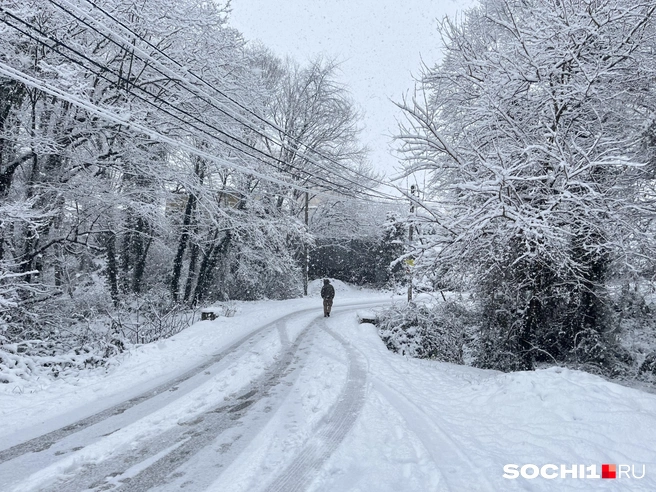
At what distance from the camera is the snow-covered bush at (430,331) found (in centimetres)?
1048

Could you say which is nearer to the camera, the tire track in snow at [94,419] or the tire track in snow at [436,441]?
the tire track in snow at [436,441]

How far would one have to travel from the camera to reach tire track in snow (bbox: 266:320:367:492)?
11.6ft

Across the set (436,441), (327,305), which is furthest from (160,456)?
(327,305)

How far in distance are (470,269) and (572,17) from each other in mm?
5320

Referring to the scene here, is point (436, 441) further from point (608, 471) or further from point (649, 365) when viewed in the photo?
point (649, 365)

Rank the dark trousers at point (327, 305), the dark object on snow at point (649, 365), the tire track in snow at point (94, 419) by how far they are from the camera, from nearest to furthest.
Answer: the tire track in snow at point (94, 419)
the dark object on snow at point (649, 365)
the dark trousers at point (327, 305)

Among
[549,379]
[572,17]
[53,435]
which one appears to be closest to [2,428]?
[53,435]

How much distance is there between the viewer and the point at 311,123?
78.5 ft

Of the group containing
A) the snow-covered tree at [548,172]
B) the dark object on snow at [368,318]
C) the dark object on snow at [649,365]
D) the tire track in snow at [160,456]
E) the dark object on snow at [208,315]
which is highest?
the snow-covered tree at [548,172]

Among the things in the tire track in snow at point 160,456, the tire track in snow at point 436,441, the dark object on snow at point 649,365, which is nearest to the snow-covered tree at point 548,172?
the dark object on snow at point 649,365

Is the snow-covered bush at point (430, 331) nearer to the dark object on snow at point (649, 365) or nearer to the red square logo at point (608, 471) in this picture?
the dark object on snow at point (649, 365)

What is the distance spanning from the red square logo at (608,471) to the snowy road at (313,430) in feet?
0.24

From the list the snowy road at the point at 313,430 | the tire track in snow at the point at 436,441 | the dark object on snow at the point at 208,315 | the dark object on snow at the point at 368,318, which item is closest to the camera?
the snowy road at the point at 313,430

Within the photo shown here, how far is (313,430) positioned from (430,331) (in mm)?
7000
